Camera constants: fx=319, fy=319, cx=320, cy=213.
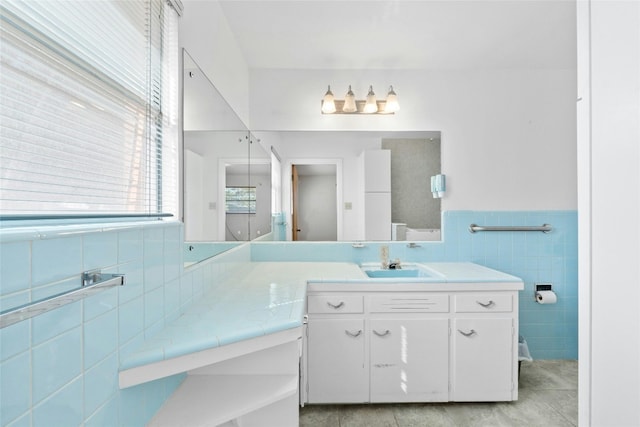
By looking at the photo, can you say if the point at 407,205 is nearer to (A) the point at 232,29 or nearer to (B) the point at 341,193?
(B) the point at 341,193

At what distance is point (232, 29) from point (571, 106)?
2747mm

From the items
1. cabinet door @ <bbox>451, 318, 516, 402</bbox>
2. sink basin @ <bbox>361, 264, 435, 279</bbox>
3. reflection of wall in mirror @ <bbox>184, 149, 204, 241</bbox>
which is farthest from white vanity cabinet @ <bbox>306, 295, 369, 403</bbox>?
reflection of wall in mirror @ <bbox>184, 149, 204, 241</bbox>

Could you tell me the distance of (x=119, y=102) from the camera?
92 centimetres

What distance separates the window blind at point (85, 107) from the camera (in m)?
0.60

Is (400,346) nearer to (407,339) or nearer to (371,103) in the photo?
Answer: (407,339)

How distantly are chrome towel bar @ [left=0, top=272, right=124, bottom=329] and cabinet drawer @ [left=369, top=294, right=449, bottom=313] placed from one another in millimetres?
1578

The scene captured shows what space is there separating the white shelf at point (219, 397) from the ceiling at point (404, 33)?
1.96 meters

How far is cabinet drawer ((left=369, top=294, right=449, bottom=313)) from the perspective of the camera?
2.01 meters

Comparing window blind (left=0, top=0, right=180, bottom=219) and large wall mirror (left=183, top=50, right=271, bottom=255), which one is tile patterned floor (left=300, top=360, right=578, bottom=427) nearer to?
large wall mirror (left=183, top=50, right=271, bottom=255)

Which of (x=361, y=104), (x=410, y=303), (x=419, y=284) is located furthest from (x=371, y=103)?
(x=410, y=303)

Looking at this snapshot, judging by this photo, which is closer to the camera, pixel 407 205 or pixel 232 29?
pixel 232 29

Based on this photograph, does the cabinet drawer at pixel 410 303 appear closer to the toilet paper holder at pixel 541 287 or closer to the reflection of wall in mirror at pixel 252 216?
the reflection of wall in mirror at pixel 252 216

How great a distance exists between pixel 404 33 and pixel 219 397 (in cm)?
234

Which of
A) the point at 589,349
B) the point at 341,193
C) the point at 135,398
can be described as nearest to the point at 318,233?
the point at 341,193
